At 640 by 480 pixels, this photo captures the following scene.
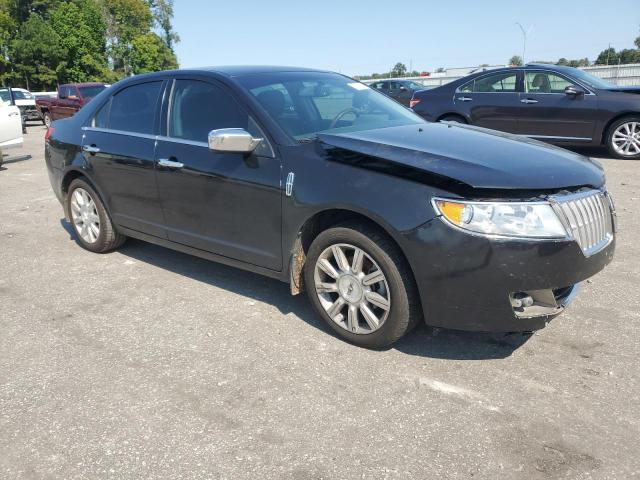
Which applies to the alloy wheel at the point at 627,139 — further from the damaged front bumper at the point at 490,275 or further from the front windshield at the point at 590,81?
the damaged front bumper at the point at 490,275

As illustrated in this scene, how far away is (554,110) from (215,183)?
7528 mm

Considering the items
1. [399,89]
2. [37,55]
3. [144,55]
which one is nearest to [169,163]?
[399,89]

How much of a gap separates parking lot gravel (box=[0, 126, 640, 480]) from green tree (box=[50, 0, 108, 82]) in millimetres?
52492

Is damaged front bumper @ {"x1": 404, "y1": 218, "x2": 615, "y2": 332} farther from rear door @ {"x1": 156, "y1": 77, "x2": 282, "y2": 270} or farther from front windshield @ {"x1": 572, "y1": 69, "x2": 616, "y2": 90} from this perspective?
front windshield @ {"x1": 572, "y1": 69, "x2": 616, "y2": 90}

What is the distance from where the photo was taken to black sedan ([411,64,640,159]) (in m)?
9.04

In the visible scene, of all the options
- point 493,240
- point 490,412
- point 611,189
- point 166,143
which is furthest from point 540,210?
point 611,189

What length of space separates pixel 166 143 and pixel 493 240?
8.56 ft

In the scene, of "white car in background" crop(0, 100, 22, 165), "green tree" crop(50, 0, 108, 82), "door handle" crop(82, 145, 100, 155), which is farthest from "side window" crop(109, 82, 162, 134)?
"green tree" crop(50, 0, 108, 82)

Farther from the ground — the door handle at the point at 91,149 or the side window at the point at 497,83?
the side window at the point at 497,83

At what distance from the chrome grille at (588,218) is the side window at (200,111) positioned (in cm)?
207

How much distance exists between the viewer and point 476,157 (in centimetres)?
300

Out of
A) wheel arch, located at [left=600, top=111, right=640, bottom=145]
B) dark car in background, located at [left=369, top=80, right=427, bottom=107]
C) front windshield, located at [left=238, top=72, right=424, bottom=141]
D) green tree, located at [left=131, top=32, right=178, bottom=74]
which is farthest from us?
green tree, located at [left=131, top=32, right=178, bottom=74]

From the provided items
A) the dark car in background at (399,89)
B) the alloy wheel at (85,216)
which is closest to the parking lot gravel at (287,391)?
the alloy wheel at (85,216)

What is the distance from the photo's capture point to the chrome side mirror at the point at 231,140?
3.39 m
